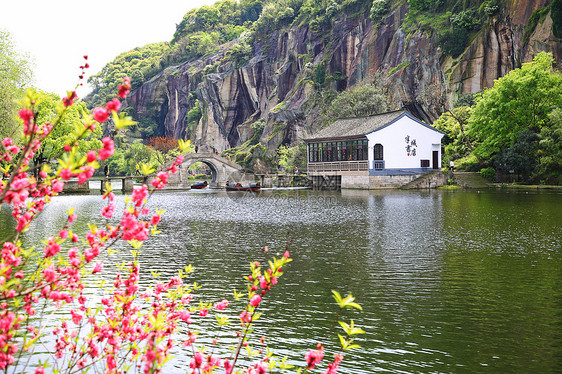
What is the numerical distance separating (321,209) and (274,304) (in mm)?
27970

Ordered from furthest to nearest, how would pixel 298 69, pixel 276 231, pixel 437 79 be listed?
pixel 298 69 → pixel 437 79 → pixel 276 231

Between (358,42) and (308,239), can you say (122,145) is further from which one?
(308,239)

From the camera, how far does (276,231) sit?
28.6 m

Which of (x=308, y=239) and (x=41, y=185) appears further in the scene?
(x=308, y=239)

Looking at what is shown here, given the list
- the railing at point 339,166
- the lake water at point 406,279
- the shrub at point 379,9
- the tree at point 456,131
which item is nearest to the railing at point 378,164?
the railing at point 339,166

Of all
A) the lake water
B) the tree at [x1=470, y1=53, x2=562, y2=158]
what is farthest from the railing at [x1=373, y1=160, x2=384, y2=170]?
the lake water

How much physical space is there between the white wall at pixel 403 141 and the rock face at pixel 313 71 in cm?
1021

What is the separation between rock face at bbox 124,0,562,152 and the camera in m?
75.7

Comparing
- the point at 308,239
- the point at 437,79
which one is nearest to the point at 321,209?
the point at 308,239

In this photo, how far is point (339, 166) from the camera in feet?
248

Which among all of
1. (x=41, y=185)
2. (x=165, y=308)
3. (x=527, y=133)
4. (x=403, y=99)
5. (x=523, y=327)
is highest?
(x=403, y=99)

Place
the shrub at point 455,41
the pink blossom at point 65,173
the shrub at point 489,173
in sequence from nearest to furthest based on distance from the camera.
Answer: the pink blossom at point 65,173 → the shrub at point 489,173 → the shrub at point 455,41

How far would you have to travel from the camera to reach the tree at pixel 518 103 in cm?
5897

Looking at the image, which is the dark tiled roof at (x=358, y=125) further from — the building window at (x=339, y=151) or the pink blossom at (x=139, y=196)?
the pink blossom at (x=139, y=196)
